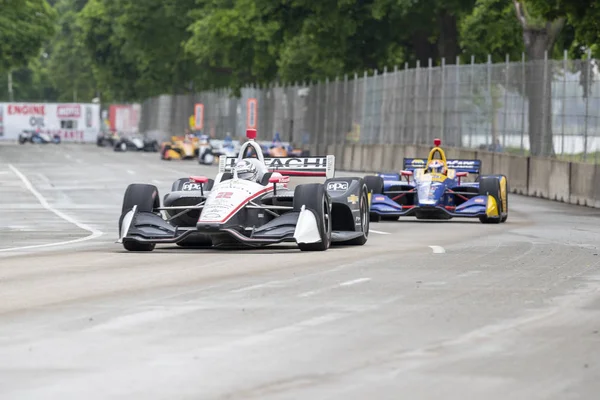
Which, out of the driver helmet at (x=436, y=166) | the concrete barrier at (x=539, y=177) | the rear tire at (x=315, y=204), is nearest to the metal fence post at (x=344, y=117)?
the concrete barrier at (x=539, y=177)

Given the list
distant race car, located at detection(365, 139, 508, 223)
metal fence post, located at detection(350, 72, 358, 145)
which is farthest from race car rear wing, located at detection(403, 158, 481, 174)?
metal fence post, located at detection(350, 72, 358, 145)

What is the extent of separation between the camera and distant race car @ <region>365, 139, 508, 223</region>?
1016 inches

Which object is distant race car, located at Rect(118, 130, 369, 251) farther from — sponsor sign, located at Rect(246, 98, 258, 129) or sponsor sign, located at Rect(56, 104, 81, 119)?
sponsor sign, located at Rect(56, 104, 81, 119)

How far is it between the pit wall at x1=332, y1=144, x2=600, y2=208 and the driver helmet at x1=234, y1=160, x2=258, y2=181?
1575 cm

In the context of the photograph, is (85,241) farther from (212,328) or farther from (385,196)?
(212,328)

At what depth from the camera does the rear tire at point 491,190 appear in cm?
2567

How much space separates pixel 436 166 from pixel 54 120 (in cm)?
11071

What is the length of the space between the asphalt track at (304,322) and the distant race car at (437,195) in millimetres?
5230

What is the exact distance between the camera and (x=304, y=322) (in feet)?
35.8

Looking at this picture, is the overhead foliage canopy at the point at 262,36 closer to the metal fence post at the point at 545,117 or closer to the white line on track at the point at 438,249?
the metal fence post at the point at 545,117

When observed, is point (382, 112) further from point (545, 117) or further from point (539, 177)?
point (539, 177)

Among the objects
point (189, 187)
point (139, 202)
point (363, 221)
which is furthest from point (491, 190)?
point (139, 202)

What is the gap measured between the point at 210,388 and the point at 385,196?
18.3 m

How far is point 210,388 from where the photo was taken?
26.6 feet
